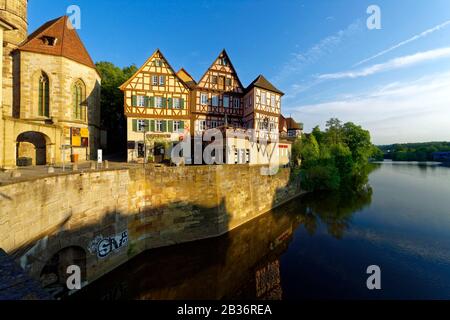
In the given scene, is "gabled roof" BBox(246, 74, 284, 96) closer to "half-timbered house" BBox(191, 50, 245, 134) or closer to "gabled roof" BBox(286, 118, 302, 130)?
"half-timbered house" BBox(191, 50, 245, 134)

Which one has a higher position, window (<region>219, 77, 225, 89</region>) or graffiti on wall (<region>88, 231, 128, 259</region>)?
window (<region>219, 77, 225, 89</region>)

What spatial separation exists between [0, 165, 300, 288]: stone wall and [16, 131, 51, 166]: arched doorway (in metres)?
11.4

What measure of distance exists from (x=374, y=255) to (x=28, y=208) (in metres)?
18.0

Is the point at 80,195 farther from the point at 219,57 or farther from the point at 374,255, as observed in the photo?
the point at 219,57

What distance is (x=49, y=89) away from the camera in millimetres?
19219

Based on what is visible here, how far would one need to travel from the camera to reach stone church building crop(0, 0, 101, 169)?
17.8 metres

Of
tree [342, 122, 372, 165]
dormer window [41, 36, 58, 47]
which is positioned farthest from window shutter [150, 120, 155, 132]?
tree [342, 122, 372, 165]

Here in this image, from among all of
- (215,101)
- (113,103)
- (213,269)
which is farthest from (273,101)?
(113,103)

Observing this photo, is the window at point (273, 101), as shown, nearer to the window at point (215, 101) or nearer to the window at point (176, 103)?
the window at point (215, 101)

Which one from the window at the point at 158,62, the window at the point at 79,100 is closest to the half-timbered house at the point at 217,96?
the window at the point at 158,62

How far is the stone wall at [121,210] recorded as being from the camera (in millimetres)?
7102

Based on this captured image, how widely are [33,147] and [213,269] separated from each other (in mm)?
18777

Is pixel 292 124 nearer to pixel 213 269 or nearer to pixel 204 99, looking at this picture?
pixel 204 99

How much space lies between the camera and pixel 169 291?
10.1m
